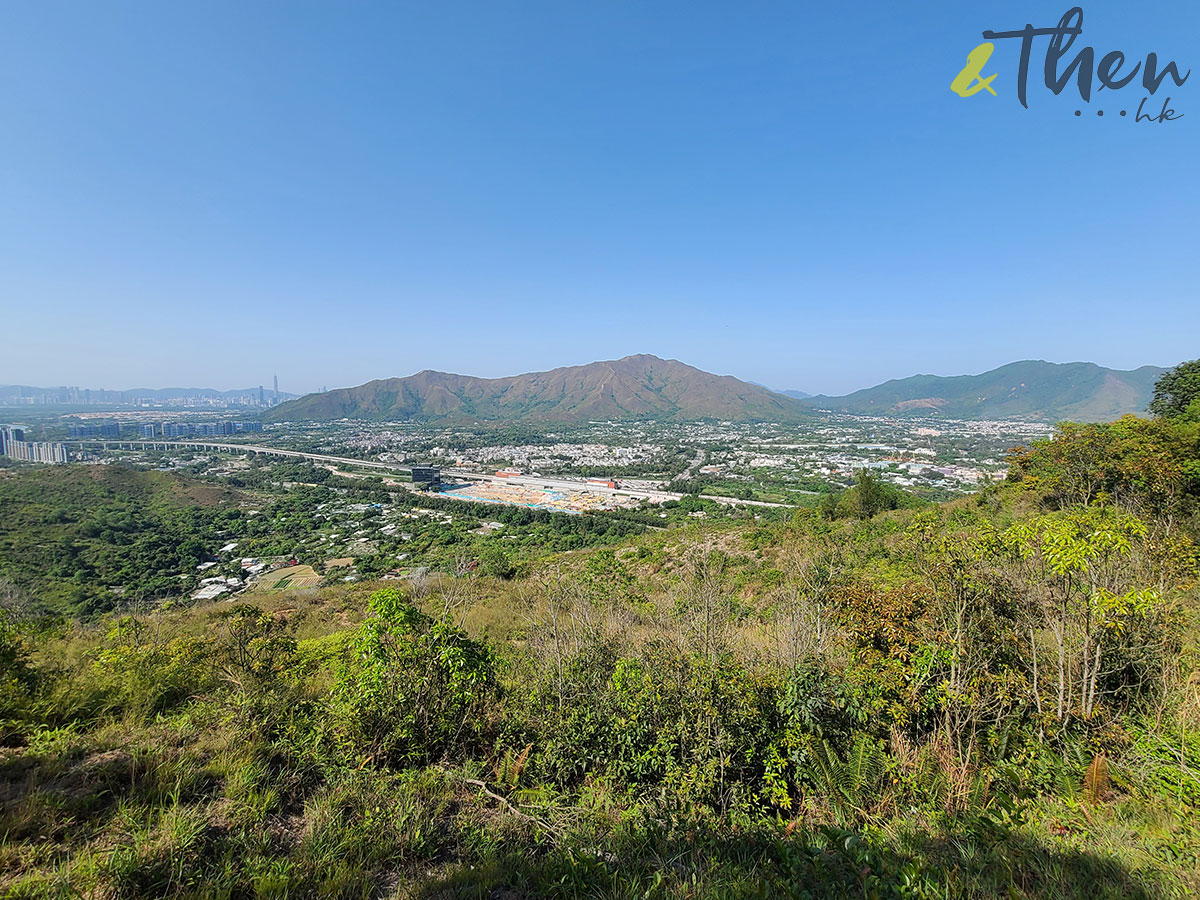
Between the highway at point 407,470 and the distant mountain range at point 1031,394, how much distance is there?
118m

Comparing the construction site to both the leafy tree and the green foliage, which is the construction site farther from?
the green foliage

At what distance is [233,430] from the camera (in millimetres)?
93875

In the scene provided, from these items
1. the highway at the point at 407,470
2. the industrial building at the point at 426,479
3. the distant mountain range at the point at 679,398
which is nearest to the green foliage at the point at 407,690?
the highway at the point at 407,470

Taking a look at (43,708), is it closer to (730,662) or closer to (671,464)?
(730,662)

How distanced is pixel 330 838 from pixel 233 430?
119m

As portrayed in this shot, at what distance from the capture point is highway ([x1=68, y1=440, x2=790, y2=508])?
130 feet

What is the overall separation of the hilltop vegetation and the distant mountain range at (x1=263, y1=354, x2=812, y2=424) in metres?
129

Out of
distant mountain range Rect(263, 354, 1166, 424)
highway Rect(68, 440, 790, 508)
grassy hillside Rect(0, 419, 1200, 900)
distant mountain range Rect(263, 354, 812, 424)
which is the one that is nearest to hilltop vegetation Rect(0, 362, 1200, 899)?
grassy hillside Rect(0, 419, 1200, 900)

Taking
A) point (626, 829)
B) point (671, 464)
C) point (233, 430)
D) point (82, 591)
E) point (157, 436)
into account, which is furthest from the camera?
point (233, 430)

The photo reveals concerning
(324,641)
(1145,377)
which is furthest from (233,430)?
(1145,377)

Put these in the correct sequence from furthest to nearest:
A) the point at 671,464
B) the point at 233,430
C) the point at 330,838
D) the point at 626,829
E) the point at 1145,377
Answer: the point at 1145,377, the point at 233,430, the point at 671,464, the point at 626,829, the point at 330,838

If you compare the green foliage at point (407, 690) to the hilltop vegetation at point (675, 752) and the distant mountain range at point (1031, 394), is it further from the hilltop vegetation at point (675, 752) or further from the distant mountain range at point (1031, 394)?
the distant mountain range at point (1031, 394)

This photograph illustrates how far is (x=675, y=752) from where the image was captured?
3.48m

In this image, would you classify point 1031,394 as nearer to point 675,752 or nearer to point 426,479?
point 426,479
